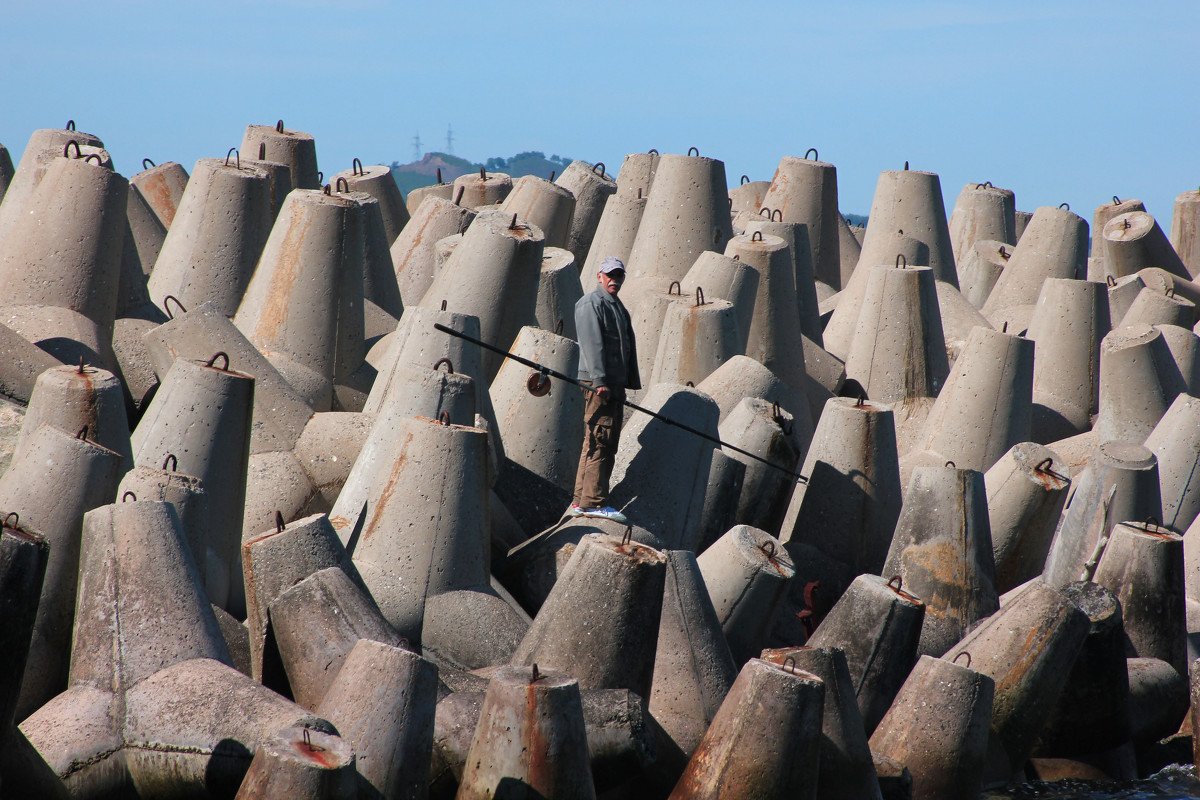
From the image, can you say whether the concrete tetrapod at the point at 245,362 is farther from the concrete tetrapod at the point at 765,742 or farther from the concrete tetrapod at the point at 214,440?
the concrete tetrapod at the point at 765,742

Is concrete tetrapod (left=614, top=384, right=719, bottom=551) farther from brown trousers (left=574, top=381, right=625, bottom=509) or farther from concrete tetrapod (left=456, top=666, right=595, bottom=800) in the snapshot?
concrete tetrapod (left=456, top=666, right=595, bottom=800)

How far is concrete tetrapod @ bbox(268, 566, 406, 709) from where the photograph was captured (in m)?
3.70

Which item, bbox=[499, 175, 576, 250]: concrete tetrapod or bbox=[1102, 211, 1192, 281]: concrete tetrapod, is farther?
bbox=[1102, 211, 1192, 281]: concrete tetrapod

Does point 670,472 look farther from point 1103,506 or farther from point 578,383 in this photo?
point 1103,506

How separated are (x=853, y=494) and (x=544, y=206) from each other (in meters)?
3.47

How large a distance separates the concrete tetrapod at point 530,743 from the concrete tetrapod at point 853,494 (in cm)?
267

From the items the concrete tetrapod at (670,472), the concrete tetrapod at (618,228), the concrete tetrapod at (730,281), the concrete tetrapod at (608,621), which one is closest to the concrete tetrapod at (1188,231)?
the concrete tetrapod at (618,228)

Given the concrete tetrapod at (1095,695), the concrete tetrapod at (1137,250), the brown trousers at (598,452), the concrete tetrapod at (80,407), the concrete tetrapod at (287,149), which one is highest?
the concrete tetrapod at (287,149)

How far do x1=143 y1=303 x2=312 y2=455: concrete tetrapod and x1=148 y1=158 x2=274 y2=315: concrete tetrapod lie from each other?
111 cm

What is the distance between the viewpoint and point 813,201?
31.3 ft

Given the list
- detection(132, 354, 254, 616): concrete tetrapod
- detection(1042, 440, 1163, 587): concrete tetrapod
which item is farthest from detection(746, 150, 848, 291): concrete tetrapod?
detection(132, 354, 254, 616): concrete tetrapod

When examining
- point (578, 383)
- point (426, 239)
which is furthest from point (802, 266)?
point (578, 383)

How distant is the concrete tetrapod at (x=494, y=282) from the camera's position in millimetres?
6449

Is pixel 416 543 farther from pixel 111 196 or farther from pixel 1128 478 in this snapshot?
pixel 1128 478
